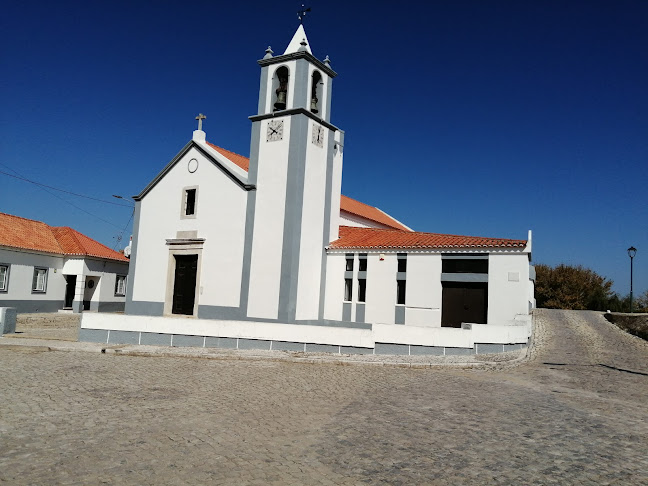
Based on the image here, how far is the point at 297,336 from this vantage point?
1361 centimetres

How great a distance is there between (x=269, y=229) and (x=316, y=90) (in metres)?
6.59

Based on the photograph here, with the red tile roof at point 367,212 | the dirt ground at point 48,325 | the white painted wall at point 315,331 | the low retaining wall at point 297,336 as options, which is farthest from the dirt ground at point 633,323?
the dirt ground at point 48,325

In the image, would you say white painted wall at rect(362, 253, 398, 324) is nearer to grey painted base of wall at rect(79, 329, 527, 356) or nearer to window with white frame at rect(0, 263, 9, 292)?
grey painted base of wall at rect(79, 329, 527, 356)

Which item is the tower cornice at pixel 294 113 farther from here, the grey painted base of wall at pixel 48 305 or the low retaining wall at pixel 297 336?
the grey painted base of wall at pixel 48 305

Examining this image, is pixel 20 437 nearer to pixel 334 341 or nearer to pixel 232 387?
pixel 232 387

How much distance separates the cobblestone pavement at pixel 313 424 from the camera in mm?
4797

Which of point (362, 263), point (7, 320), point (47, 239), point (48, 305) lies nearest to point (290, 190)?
point (362, 263)

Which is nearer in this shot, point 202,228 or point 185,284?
point 202,228

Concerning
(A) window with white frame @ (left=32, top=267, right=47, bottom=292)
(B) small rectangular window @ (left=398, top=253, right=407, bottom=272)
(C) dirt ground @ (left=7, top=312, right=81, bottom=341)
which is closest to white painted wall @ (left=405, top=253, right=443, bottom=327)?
(B) small rectangular window @ (left=398, top=253, right=407, bottom=272)

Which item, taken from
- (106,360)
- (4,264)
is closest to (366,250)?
(106,360)

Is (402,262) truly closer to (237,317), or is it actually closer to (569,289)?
(237,317)

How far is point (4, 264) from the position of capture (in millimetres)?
24750

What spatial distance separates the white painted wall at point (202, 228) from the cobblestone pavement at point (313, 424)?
32.8 feet

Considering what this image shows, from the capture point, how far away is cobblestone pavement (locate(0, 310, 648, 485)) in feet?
15.7
